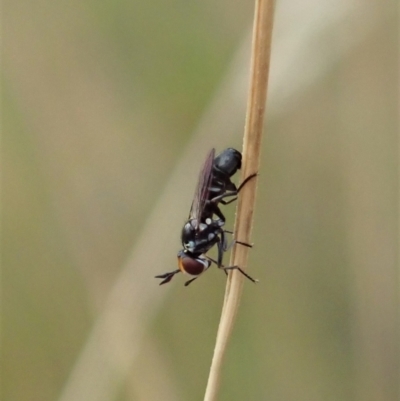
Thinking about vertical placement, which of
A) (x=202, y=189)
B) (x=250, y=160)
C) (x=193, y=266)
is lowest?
(x=193, y=266)

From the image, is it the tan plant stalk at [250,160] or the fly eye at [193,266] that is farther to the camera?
the fly eye at [193,266]

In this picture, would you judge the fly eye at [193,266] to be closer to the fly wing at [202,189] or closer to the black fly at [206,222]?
the black fly at [206,222]

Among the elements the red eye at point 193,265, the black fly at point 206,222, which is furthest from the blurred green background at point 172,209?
the red eye at point 193,265

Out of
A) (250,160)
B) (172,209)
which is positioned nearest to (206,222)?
(172,209)

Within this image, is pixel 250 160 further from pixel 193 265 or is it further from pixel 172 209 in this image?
pixel 172 209

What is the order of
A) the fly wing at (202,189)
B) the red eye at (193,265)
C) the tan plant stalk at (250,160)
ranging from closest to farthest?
the tan plant stalk at (250,160), the fly wing at (202,189), the red eye at (193,265)

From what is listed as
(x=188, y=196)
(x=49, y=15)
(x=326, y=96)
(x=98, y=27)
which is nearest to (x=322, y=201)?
→ (x=326, y=96)
